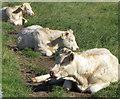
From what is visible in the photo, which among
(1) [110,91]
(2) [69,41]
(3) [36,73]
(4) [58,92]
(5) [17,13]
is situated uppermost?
(5) [17,13]

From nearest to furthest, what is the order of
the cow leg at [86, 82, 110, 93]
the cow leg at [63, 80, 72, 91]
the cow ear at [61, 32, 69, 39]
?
the cow leg at [86, 82, 110, 93]
the cow leg at [63, 80, 72, 91]
the cow ear at [61, 32, 69, 39]

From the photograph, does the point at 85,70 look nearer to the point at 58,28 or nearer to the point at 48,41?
the point at 48,41

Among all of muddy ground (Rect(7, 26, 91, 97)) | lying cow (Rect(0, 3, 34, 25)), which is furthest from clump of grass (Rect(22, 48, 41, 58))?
lying cow (Rect(0, 3, 34, 25))

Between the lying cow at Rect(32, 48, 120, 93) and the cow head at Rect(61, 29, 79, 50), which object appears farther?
the cow head at Rect(61, 29, 79, 50)

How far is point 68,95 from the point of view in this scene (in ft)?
30.3

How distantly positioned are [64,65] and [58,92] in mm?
932

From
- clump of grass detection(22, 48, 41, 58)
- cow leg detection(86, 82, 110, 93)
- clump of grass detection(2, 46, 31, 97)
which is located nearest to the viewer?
clump of grass detection(2, 46, 31, 97)

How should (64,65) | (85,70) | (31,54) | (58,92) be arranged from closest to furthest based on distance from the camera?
(64,65) < (58,92) < (85,70) < (31,54)

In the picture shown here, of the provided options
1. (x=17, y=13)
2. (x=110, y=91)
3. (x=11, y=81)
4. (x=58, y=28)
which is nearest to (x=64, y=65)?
(x=110, y=91)

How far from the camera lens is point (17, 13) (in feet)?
73.5

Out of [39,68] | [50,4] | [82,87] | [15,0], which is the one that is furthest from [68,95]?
[15,0]

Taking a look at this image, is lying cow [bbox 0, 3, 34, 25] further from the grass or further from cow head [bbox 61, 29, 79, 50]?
the grass

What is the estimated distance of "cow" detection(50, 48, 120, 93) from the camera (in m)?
8.94

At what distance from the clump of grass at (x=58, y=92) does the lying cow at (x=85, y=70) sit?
8.3 inches
